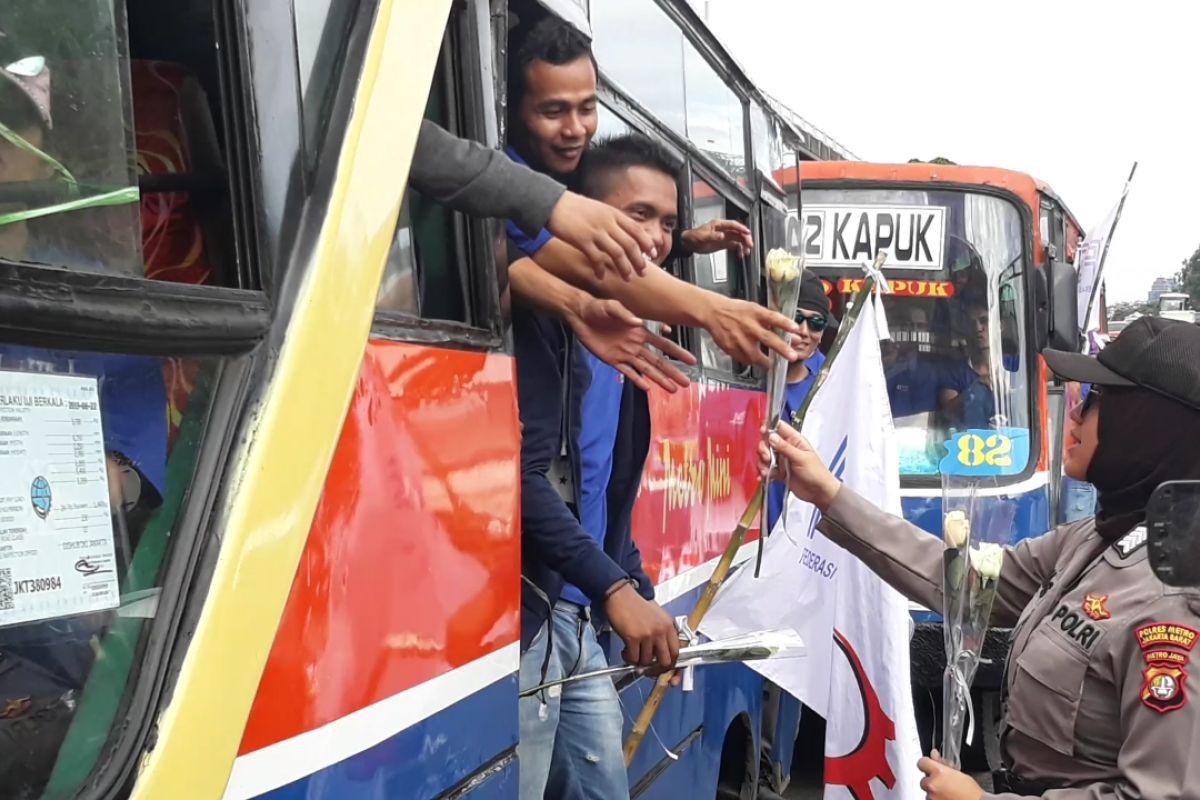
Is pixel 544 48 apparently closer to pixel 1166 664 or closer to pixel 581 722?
pixel 581 722

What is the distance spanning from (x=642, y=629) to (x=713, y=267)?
85.2 inches

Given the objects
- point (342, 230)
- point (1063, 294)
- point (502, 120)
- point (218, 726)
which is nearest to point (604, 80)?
point (502, 120)

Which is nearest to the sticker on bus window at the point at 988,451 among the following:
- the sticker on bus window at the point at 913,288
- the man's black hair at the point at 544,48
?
the sticker on bus window at the point at 913,288

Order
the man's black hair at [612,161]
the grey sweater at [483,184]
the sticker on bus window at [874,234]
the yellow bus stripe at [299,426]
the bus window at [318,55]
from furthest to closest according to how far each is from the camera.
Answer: the sticker on bus window at [874,234] → the man's black hair at [612,161] → the grey sweater at [483,184] → the bus window at [318,55] → the yellow bus stripe at [299,426]

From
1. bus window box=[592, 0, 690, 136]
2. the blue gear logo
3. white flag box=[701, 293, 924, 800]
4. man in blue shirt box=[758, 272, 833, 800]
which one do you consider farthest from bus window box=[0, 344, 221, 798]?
man in blue shirt box=[758, 272, 833, 800]

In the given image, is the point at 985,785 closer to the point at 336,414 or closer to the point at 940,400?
the point at 940,400

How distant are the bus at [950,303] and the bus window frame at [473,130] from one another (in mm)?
4983

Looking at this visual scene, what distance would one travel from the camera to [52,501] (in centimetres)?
117

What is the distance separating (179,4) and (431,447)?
0.67 meters

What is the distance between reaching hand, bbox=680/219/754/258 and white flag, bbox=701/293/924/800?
973 mm

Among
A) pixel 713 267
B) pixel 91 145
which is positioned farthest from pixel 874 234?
pixel 91 145

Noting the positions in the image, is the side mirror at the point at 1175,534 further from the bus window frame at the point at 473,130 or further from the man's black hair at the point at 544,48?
the man's black hair at the point at 544,48

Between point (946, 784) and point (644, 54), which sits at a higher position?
point (644, 54)

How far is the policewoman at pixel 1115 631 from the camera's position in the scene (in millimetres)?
2115
